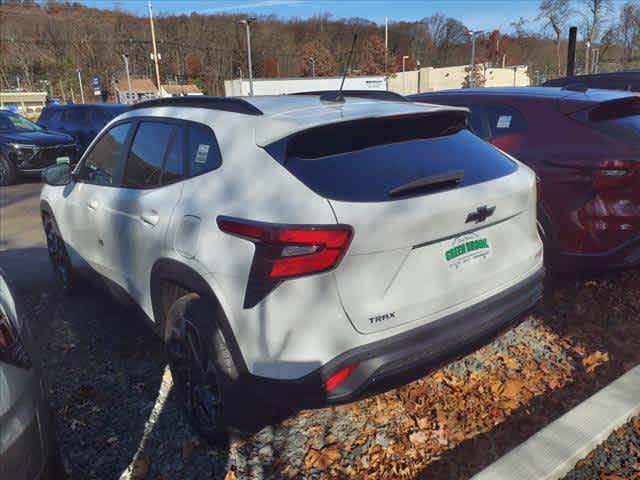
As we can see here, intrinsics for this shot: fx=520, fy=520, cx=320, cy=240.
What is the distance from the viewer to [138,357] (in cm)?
359

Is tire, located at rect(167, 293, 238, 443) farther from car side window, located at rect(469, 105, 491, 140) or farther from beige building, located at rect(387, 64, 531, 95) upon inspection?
beige building, located at rect(387, 64, 531, 95)

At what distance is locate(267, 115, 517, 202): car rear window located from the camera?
2.18 metres

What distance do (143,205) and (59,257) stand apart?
7.37 ft

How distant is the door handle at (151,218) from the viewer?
2.77 m

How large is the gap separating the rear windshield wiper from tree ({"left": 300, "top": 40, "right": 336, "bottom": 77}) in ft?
337

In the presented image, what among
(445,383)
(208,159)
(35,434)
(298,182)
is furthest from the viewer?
(445,383)

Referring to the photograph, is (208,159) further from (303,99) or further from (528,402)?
(528,402)

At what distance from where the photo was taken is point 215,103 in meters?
2.84

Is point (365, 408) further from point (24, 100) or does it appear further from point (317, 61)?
point (317, 61)

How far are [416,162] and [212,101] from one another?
1221mm

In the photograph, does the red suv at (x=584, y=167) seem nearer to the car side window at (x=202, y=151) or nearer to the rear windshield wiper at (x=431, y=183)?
the rear windshield wiper at (x=431, y=183)

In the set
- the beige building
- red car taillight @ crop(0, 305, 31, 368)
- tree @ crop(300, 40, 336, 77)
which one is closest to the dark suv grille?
red car taillight @ crop(0, 305, 31, 368)

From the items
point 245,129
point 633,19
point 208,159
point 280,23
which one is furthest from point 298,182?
point 280,23

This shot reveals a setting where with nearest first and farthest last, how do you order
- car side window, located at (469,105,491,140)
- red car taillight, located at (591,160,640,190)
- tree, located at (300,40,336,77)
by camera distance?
red car taillight, located at (591,160,640,190), car side window, located at (469,105,491,140), tree, located at (300,40,336,77)
